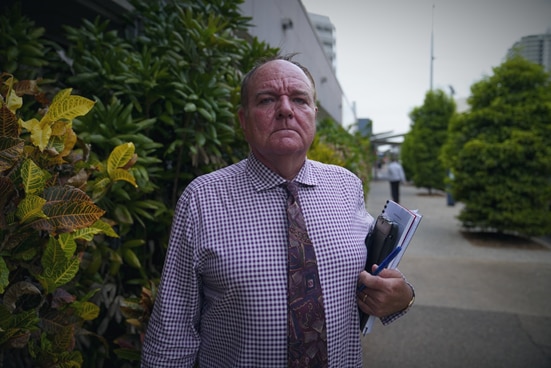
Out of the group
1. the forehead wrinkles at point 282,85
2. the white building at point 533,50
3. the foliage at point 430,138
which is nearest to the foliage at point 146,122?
the forehead wrinkles at point 282,85

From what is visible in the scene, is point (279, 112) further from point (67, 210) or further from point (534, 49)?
point (534, 49)

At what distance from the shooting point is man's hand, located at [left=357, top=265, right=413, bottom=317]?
1.41 meters

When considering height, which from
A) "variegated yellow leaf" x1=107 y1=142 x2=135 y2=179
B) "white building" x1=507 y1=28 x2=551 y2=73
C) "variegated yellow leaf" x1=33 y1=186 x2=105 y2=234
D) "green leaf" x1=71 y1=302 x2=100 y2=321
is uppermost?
"white building" x1=507 y1=28 x2=551 y2=73

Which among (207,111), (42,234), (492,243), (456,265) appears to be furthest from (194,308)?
(492,243)

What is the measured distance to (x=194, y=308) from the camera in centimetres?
143

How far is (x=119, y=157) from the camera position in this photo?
168cm

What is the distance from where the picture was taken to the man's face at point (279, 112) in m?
1.46

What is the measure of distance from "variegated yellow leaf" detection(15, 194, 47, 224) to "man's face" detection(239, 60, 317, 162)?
79 cm

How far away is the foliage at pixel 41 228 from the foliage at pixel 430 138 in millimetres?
19330

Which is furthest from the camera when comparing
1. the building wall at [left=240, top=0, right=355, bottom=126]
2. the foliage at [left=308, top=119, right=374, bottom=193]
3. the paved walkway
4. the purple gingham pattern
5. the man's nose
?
the building wall at [left=240, top=0, right=355, bottom=126]

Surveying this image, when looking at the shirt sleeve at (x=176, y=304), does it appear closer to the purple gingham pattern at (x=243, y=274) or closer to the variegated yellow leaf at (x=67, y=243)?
the purple gingham pattern at (x=243, y=274)

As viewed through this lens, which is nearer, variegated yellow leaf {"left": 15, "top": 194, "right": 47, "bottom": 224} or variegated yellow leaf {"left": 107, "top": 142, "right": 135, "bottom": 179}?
variegated yellow leaf {"left": 15, "top": 194, "right": 47, "bottom": 224}

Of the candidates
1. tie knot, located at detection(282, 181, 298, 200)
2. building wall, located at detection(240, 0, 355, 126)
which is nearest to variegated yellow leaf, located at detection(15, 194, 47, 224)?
tie knot, located at detection(282, 181, 298, 200)

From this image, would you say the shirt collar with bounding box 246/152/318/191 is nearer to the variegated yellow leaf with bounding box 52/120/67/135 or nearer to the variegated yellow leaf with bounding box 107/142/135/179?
the variegated yellow leaf with bounding box 107/142/135/179
